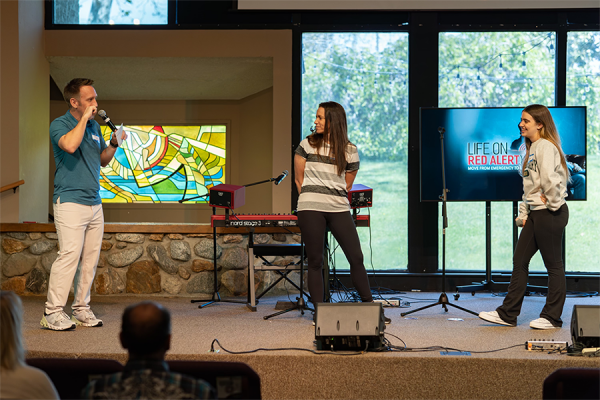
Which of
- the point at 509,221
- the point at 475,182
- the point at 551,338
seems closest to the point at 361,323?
the point at 551,338

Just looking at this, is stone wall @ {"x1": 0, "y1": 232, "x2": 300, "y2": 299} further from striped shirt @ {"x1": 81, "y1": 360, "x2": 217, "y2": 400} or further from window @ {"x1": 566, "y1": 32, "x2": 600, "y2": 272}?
striped shirt @ {"x1": 81, "y1": 360, "x2": 217, "y2": 400}

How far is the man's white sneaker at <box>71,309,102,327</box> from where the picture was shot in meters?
3.89

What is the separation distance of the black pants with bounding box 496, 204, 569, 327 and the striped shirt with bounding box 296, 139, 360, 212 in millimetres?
1246

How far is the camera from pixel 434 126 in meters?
5.53

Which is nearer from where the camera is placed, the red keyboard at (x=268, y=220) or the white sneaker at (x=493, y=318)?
the white sneaker at (x=493, y=318)

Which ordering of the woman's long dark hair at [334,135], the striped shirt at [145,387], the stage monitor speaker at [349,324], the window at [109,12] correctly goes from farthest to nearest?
the window at [109,12] → the woman's long dark hair at [334,135] → the stage monitor speaker at [349,324] → the striped shirt at [145,387]

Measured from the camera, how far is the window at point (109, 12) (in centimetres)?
618

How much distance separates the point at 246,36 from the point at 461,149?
252 cm

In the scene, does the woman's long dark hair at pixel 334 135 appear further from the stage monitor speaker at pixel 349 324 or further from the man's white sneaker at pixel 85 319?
the man's white sneaker at pixel 85 319

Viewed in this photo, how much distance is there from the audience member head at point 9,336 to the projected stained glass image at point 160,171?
5.97 meters

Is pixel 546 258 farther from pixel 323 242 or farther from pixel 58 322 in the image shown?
pixel 58 322

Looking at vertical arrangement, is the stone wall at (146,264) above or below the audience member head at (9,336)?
below

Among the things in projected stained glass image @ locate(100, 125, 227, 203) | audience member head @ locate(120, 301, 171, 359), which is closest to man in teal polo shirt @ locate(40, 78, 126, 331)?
audience member head @ locate(120, 301, 171, 359)

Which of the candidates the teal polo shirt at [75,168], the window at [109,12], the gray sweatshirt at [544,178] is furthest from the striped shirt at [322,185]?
the window at [109,12]
